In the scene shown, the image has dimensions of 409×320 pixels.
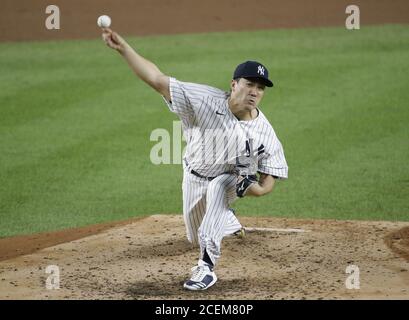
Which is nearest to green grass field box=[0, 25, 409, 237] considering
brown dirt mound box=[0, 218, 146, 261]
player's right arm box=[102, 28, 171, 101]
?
brown dirt mound box=[0, 218, 146, 261]

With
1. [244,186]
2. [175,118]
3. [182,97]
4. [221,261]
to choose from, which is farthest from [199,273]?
[175,118]

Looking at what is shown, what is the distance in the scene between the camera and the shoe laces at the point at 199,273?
5.73 m

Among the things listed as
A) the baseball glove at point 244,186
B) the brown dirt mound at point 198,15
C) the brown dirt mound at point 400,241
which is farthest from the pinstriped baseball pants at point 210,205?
the brown dirt mound at point 198,15

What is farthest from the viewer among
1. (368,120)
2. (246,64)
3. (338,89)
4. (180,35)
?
(180,35)

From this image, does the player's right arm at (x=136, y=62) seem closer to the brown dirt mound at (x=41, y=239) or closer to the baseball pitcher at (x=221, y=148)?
the baseball pitcher at (x=221, y=148)

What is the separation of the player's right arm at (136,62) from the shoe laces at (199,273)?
121 centimetres

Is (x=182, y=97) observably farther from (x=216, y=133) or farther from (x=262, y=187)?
(x=262, y=187)

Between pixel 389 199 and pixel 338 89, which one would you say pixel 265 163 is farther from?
pixel 338 89

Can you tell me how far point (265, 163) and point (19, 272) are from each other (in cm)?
189

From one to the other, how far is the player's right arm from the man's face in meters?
0.55

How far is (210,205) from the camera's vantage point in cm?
600

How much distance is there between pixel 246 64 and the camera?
5.96 meters

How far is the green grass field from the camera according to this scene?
880 centimetres

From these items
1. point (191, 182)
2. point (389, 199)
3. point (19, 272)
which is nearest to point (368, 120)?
point (389, 199)
